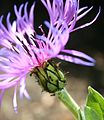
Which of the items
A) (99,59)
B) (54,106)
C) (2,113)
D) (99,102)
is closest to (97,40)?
(99,59)

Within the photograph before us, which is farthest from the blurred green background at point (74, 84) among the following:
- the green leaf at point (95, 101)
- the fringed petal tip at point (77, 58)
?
the fringed petal tip at point (77, 58)

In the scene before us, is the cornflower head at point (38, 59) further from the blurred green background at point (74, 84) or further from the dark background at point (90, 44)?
the dark background at point (90, 44)

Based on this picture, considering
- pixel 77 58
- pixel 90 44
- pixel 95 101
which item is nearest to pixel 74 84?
pixel 90 44

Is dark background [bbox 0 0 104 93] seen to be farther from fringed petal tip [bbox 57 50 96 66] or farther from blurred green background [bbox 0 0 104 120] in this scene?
fringed petal tip [bbox 57 50 96 66]

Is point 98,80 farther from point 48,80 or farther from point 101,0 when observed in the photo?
point 48,80

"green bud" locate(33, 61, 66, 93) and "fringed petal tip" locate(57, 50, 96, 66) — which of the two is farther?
"green bud" locate(33, 61, 66, 93)

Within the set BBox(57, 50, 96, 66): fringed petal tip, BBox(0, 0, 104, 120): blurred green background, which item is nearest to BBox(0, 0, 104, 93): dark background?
BBox(0, 0, 104, 120): blurred green background

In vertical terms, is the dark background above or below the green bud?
above

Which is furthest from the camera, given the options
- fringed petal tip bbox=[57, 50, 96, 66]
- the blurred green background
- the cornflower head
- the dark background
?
the dark background
